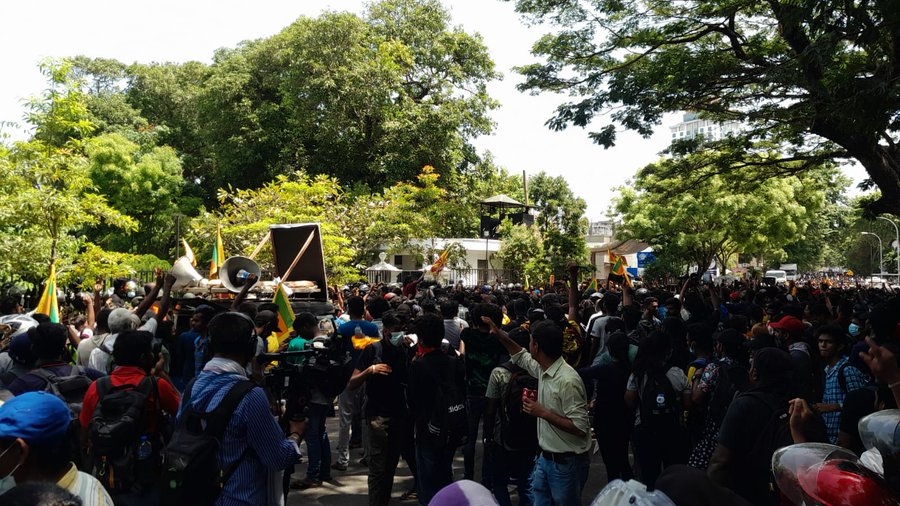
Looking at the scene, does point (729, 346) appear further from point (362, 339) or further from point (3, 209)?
point (3, 209)

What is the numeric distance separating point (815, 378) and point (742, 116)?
7.14m

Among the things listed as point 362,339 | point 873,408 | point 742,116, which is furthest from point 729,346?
point 742,116

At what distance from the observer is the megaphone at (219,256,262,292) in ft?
35.4

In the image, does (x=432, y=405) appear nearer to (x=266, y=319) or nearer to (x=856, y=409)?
(x=266, y=319)

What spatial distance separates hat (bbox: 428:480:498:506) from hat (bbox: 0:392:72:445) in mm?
1721

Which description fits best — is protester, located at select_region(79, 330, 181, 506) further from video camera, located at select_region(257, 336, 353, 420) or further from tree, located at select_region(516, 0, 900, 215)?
tree, located at select_region(516, 0, 900, 215)

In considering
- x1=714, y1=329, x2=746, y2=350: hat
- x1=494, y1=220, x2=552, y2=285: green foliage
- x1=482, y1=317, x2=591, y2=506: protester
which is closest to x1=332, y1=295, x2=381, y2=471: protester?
x1=482, y1=317, x2=591, y2=506: protester

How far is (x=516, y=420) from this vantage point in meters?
5.71

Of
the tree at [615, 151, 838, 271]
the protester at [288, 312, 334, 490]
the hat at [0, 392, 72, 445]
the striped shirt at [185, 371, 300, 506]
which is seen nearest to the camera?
the hat at [0, 392, 72, 445]

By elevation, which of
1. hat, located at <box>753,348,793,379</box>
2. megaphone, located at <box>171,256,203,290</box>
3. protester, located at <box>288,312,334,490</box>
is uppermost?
megaphone, located at <box>171,256,203,290</box>

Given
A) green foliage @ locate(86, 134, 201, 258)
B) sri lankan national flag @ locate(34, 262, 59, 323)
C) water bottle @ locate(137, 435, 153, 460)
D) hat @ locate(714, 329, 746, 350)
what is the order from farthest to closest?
green foliage @ locate(86, 134, 201, 258)
sri lankan national flag @ locate(34, 262, 59, 323)
hat @ locate(714, 329, 746, 350)
water bottle @ locate(137, 435, 153, 460)

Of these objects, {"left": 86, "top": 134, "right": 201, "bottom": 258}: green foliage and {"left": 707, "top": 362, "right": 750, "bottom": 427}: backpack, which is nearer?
{"left": 707, "top": 362, "right": 750, "bottom": 427}: backpack

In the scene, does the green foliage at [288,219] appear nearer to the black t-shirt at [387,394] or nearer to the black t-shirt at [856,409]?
the black t-shirt at [387,394]

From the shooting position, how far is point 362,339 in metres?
7.85
